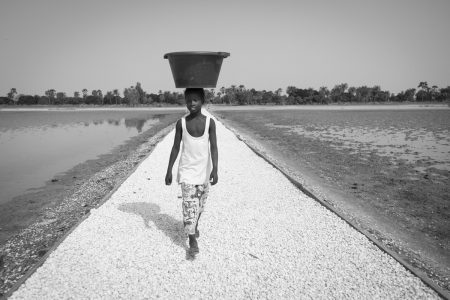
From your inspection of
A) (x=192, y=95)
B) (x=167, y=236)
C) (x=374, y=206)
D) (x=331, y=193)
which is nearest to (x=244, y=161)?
(x=331, y=193)

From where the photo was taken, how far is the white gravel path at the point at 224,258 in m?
3.21

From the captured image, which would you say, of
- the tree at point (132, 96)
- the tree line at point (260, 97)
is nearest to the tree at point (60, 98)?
the tree line at point (260, 97)

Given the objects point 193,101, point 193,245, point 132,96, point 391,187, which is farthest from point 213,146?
point 132,96

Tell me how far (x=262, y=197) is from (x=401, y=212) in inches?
113

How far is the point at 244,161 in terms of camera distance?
978 cm

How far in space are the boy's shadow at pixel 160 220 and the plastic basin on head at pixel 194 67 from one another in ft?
7.06

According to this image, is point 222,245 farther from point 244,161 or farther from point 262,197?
point 244,161

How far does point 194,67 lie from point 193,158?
108 centimetres

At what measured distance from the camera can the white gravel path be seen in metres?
3.21

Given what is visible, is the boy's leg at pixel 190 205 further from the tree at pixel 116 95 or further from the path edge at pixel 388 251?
the tree at pixel 116 95

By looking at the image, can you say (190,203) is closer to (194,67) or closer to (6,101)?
(194,67)

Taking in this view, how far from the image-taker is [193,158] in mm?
3721

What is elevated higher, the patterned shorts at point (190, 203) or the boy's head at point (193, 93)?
the boy's head at point (193, 93)

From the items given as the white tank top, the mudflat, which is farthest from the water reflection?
the mudflat
